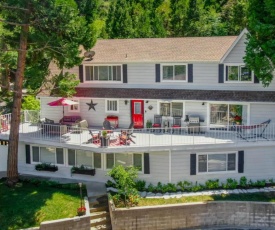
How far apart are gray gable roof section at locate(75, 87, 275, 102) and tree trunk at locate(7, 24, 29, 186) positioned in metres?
5.16

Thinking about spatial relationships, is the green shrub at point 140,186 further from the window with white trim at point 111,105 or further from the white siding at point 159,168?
the window with white trim at point 111,105

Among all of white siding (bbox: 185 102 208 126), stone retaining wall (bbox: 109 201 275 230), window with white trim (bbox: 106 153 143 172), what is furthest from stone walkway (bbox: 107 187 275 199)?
white siding (bbox: 185 102 208 126)

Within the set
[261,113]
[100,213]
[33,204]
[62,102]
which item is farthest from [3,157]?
[261,113]

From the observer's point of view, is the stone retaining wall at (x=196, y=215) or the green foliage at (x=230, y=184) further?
the green foliage at (x=230, y=184)

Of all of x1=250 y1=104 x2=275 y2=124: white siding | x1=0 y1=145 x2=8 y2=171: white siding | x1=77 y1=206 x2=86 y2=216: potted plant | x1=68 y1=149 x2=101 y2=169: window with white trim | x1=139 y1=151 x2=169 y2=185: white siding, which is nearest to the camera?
x1=77 y1=206 x2=86 y2=216: potted plant

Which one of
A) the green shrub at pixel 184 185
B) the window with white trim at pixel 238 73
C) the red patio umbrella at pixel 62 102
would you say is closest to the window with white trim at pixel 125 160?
the green shrub at pixel 184 185

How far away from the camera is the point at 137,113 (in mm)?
29250

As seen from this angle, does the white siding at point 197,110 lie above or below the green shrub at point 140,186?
above

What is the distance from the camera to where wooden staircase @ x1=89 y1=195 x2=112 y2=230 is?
23.0 meters

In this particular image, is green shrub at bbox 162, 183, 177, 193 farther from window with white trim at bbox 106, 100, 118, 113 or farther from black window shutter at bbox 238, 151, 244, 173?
window with white trim at bbox 106, 100, 118, 113

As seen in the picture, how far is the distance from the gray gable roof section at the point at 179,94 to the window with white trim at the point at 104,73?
86cm

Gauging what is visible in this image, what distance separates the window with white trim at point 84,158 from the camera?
1076 inches

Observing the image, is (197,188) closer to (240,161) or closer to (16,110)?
(240,161)

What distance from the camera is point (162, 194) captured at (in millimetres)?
25484
